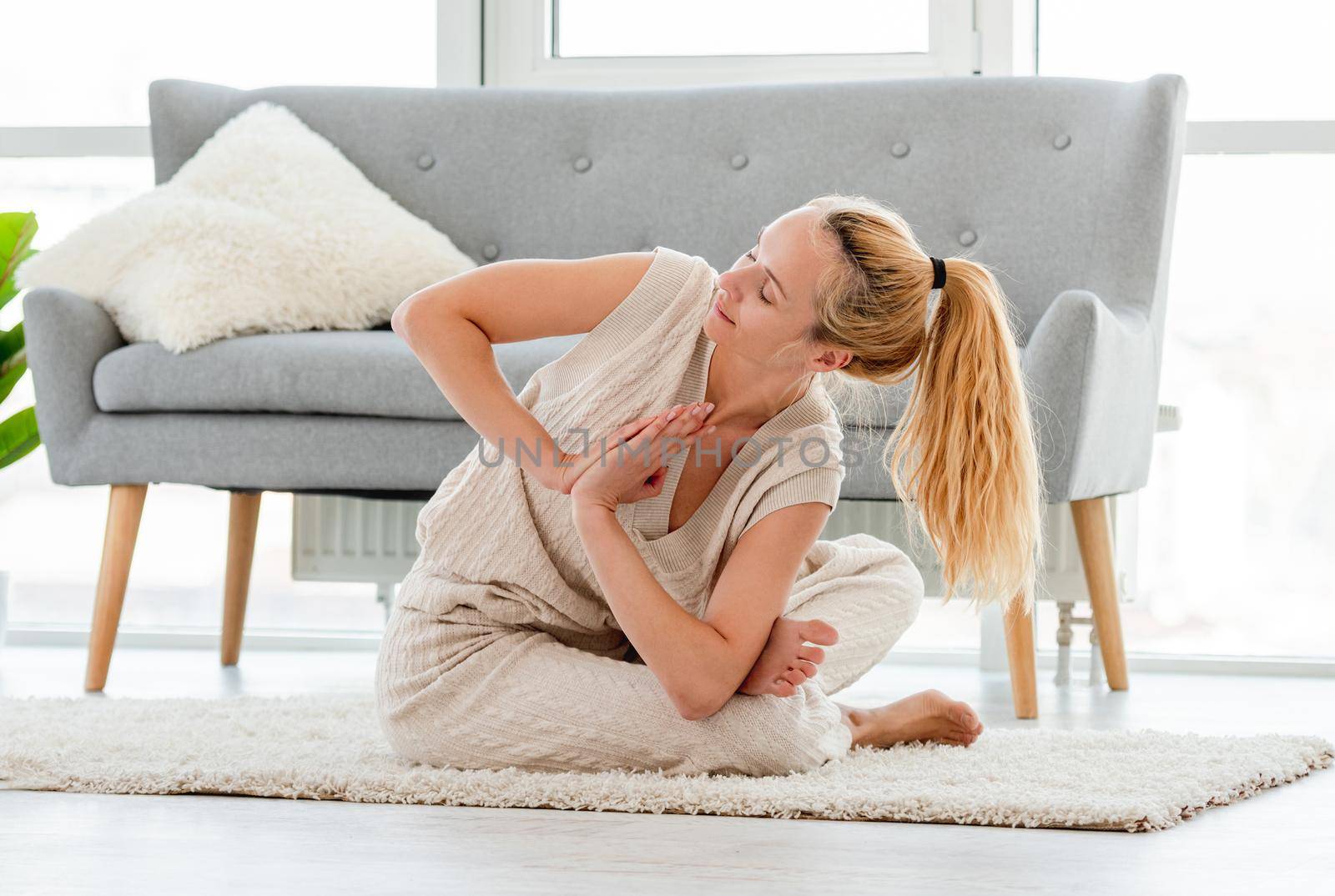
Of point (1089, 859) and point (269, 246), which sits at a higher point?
point (269, 246)

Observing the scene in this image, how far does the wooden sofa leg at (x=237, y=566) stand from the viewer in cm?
245

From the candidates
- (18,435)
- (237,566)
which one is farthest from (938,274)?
(18,435)

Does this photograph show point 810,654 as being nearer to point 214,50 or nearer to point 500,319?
point 500,319

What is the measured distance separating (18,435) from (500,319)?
1.51 metres

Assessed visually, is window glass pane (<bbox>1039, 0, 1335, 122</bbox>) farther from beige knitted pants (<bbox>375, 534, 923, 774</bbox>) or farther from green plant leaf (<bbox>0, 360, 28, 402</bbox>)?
green plant leaf (<bbox>0, 360, 28, 402</bbox>)

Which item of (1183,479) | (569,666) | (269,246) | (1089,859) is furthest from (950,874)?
(1183,479)

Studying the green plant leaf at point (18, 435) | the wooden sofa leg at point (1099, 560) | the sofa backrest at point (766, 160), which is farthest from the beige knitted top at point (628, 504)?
the green plant leaf at point (18, 435)

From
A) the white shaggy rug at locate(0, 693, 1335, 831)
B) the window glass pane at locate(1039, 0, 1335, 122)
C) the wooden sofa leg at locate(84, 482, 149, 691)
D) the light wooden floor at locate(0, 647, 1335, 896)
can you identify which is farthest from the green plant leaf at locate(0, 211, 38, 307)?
the window glass pane at locate(1039, 0, 1335, 122)

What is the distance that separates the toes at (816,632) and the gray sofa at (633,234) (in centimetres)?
64

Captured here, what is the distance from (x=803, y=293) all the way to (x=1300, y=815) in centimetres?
62

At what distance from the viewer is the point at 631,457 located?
4.13 feet

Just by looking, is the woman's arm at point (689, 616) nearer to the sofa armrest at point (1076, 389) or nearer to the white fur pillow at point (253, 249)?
the sofa armrest at point (1076, 389)

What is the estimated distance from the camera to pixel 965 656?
270 centimetres

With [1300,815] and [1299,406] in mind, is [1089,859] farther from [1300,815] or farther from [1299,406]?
[1299,406]
